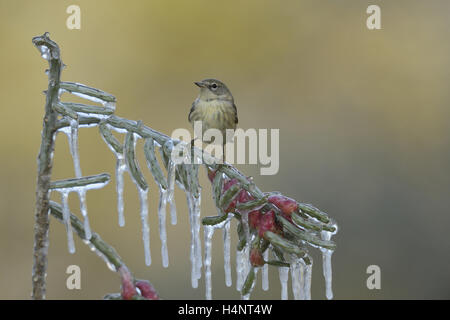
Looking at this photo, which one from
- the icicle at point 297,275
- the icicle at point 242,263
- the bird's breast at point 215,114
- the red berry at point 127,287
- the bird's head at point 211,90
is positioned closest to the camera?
the red berry at point 127,287

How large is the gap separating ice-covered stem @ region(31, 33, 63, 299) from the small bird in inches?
114

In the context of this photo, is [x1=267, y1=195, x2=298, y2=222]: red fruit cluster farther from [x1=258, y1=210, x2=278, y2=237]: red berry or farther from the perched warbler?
the perched warbler

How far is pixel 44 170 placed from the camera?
1.14 metres

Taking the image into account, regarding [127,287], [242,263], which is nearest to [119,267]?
[127,287]

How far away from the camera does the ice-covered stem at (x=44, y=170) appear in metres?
1.09

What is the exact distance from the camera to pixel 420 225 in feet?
17.7

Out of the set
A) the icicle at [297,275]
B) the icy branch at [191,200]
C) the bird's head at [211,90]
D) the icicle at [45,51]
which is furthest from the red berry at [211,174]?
the bird's head at [211,90]

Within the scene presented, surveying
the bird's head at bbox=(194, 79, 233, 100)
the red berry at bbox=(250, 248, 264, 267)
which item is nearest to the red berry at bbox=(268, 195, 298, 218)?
the red berry at bbox=(250, 248, 264, 267)

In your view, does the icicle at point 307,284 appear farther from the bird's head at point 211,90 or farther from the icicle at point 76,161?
the bird's head at point 211,90

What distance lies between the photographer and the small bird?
4117 mm

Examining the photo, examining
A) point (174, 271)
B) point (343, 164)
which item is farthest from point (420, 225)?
point (174, 271)

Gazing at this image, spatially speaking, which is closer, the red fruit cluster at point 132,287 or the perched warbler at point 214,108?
the red fruit cluster at point 132,287

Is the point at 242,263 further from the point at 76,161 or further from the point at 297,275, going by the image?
the point at 76,161
